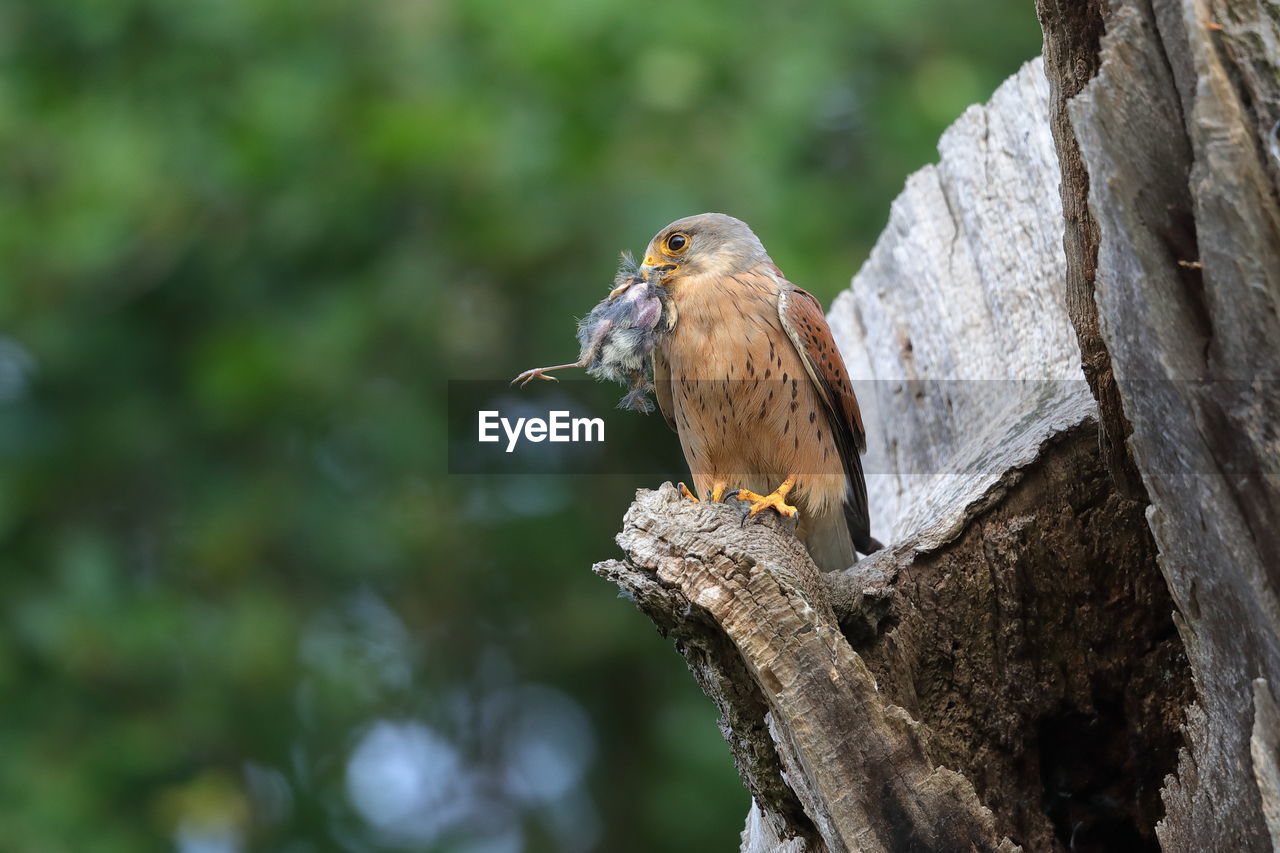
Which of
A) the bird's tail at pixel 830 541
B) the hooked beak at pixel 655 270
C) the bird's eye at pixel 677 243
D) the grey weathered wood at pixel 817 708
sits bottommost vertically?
the grey weathered wood at pixel 817 708

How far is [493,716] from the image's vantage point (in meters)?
6.49

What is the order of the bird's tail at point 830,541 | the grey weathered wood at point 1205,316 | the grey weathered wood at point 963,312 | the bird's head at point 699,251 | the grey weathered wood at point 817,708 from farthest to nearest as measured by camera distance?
the bird's head at point 699,251
the bird's tail at point 830,541
the grey weathered wood at point 963,312
the grey weathered wood at point 817,708
the grey weathered wood at point 1205,316

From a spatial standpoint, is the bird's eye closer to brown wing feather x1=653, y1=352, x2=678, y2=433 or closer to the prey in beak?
the prey in beak

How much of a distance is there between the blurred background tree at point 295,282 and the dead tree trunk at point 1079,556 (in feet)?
6.33

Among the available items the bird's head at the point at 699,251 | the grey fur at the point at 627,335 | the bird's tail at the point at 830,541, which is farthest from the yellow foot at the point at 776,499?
the bird's head at the point at 699,251

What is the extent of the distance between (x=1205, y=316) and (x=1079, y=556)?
1100 mm

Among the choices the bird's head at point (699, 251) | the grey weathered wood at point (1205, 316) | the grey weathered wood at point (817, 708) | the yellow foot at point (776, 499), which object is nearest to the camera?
the grey weathered wood at point (1205, 316)

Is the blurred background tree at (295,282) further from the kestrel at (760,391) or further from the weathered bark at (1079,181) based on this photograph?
the weathered bark at (1079,181)

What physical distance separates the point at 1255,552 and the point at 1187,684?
1051 mm

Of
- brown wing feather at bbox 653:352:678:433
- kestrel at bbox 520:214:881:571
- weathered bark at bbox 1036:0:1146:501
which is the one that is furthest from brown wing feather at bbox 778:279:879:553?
weathered bark at bbox 1036:0:1146:501

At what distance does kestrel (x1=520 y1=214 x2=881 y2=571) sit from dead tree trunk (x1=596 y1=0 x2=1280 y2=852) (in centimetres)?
35

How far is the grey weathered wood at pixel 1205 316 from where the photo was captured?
5.62 feet

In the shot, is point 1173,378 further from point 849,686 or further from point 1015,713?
point 1015,713

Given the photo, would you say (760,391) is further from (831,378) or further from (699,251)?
(699,251)
